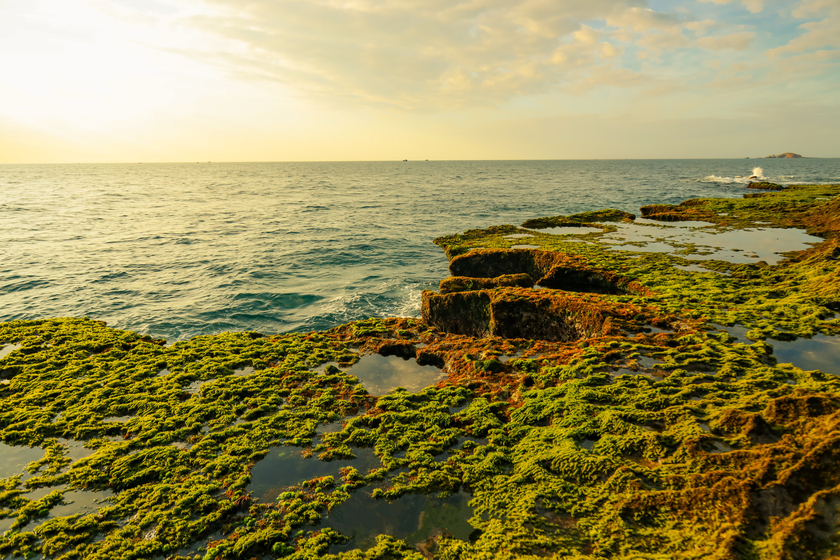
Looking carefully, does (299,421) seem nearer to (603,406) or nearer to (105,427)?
(105,427)

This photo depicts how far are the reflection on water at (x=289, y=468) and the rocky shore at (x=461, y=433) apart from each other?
0.27 ft

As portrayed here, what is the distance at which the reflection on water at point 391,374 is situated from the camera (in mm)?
12344

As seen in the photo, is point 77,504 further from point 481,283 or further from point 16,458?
point 481,283

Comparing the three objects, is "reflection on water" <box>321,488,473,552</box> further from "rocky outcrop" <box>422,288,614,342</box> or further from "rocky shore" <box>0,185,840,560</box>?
"rocky outcrop" <box>422,288,614,342</box>

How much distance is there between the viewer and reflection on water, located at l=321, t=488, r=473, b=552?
23.3 feet

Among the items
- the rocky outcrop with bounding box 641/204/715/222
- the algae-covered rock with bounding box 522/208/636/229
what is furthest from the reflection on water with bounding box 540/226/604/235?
the rocky outcrop with bounding box 641/204/715/222

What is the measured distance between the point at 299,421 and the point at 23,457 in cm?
708

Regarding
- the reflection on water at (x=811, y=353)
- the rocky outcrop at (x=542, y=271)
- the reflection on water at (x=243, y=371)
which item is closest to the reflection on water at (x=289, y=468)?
the reflection on water at (x=243, y=371)

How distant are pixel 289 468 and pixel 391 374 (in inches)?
194

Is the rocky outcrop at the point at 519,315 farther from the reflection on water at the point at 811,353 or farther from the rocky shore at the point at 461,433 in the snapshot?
the reflection on water at the point at 811,353

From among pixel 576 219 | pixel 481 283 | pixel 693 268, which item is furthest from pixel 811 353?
pixel 576 219

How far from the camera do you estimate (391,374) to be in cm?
1312

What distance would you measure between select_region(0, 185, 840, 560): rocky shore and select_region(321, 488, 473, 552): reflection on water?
0.04m

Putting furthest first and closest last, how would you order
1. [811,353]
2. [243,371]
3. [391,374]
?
[243,371] → [391,374] → [811,353]
